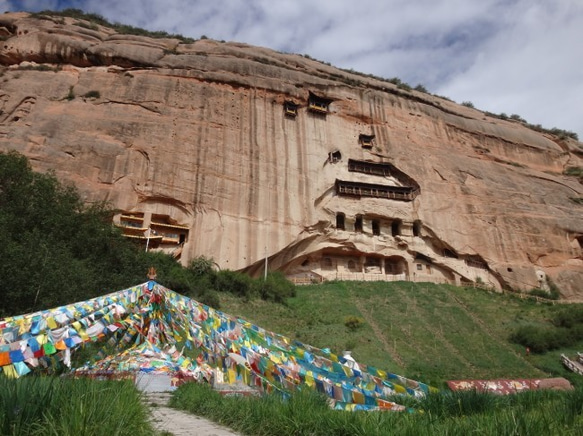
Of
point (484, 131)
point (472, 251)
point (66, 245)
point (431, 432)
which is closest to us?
point (431, 432)

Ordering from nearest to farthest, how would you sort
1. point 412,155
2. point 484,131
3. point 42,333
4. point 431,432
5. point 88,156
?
point 431,432 < point 42,333 < point 88,156 < point 412,155 < point 484,131

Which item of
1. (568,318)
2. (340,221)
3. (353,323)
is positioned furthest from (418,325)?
(340,221)

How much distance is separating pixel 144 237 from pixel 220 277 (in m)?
5.25

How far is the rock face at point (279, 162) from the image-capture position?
23844 millimetres

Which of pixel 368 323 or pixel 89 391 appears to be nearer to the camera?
pixel 89 391

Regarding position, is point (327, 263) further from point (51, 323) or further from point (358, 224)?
point (51, 323)

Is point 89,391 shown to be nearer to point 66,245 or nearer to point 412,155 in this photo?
point 66,245

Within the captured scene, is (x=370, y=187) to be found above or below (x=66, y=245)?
above

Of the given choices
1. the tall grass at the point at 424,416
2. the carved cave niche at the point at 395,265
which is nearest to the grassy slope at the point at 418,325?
the carved cave niche at the point at 395,265

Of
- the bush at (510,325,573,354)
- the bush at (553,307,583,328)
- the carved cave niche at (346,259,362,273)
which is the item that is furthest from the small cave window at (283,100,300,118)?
the bush at (553,307,583,328)

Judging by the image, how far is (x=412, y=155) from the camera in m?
32.7

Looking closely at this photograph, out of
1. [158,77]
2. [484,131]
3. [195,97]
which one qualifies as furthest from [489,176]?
[158,77]

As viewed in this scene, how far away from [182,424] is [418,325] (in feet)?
56.7

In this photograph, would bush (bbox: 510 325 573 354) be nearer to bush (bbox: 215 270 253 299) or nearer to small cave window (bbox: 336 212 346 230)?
small cave window (bbox: 336 212 346 230)
